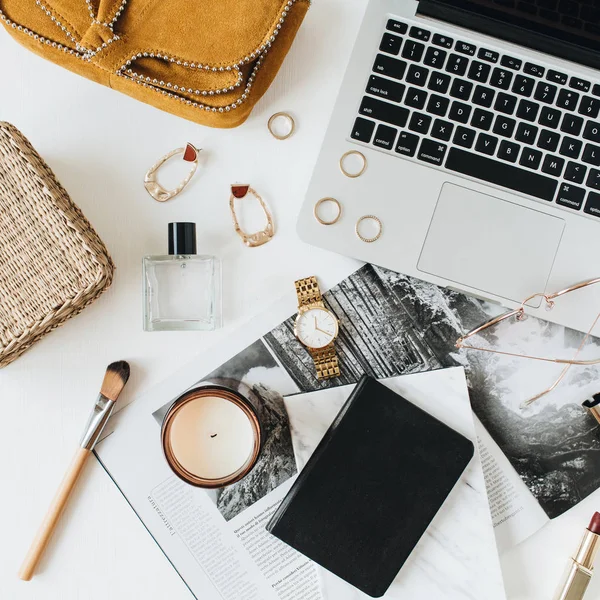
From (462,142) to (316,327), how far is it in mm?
221

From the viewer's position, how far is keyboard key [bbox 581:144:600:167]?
537 millimetres

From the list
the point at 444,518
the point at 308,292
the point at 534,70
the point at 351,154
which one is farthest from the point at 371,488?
the point at 534,70

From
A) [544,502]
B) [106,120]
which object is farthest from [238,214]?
[544,502]

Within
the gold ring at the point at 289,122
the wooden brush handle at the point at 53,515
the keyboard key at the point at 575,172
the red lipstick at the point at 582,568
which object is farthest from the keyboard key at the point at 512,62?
the wooden brush handle at the point at 53,515

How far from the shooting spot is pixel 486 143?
54cm

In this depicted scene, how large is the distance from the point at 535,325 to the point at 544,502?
0.18 m

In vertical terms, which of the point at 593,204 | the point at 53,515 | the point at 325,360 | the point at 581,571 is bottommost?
the point at 53,515

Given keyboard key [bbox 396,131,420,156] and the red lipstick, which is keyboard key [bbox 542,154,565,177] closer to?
keyboard key [bbox 396,131,420,156]

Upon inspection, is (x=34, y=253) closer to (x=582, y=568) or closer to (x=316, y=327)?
(x=316, y=327)

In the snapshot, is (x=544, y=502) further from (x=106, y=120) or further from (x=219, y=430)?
(x=106, y=120)

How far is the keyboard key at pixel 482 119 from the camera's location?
0.54m

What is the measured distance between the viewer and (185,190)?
597mm

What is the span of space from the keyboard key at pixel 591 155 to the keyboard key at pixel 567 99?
4 centimetres

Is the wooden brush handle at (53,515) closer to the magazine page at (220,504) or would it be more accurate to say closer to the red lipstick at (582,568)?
the magazine page at (220,504)
